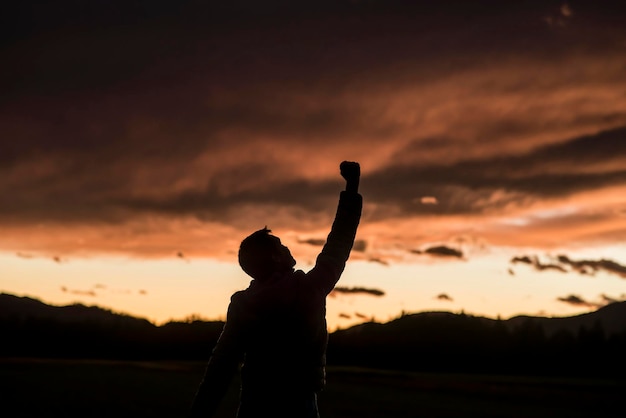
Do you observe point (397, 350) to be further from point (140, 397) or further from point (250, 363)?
point (250, 363)

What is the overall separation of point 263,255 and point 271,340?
1.45 ft

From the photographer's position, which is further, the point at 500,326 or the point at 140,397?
the point at 500,326

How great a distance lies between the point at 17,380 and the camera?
32.5 meters

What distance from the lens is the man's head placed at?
4.31 meters

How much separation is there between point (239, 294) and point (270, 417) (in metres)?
0.67

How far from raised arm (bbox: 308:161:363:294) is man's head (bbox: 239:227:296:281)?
20 centimetres

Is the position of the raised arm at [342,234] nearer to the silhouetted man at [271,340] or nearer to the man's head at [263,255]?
the silhouetted man at [271,340]

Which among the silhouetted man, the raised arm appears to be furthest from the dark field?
the raised arm

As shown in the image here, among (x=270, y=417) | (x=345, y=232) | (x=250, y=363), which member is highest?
(x=345, y=232)

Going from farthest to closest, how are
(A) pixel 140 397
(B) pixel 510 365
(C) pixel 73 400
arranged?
(B) pixel 510 365 → (A) pixel 140 397 → (C) pixel 73 400

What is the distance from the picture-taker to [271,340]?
4305 millimetres

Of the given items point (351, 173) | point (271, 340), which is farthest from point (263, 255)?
point (351, 173)

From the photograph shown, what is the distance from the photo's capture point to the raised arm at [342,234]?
4480 millimetres

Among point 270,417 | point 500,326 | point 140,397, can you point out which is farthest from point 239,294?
point 500,326
